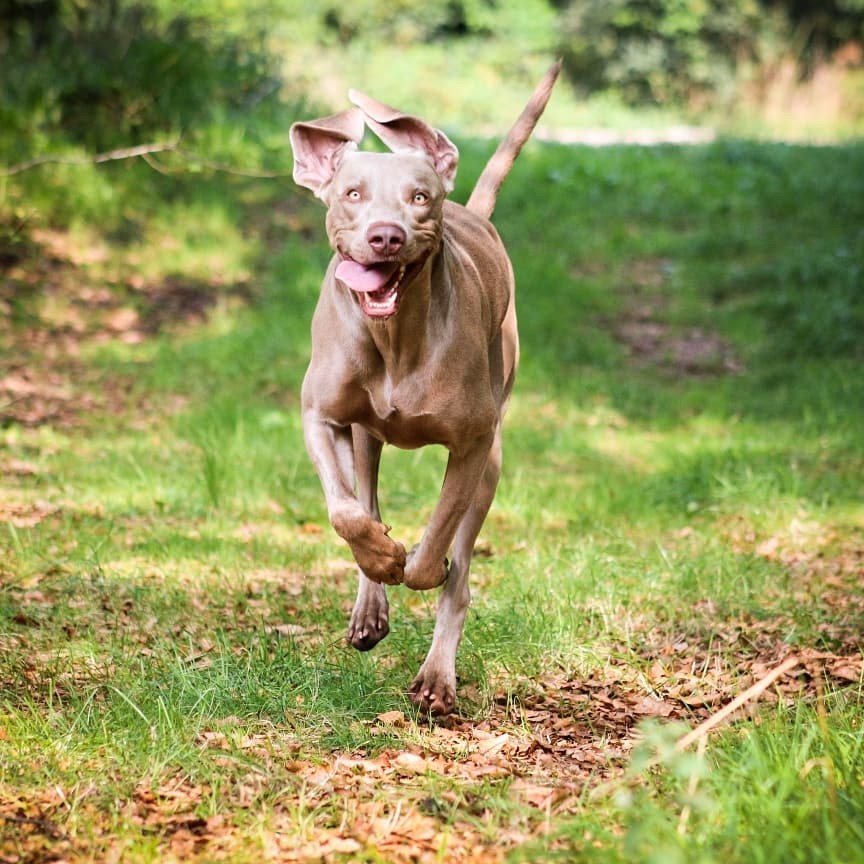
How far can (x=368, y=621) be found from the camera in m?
4.33

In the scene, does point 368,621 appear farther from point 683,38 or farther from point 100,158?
point 683,38

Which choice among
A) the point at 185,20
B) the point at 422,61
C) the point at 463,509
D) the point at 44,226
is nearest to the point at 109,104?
the point at 44,226

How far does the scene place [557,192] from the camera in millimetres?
14266

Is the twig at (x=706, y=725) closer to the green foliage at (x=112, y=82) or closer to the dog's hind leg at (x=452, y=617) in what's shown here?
the dog's hind leg at (x=452, y=617)

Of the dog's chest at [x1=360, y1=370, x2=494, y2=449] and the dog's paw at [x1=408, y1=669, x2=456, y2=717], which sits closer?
the dog's chest at [x1=360, y1=370, x2=494, y2=449]

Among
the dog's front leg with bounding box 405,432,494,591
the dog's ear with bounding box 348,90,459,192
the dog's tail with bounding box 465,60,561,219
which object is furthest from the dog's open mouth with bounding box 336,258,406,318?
the dog's tail with bounding box 465,60,561,219

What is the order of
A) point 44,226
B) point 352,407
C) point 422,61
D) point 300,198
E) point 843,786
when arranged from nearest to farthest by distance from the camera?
point 843,786 → point 352,407 → point 44,226 → point 300,198 → point 422,61

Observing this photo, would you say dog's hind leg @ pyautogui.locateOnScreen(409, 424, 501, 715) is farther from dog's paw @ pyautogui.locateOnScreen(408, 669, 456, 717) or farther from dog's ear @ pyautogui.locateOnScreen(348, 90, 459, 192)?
dog's ear @ pyautogui.locateOnScreen(348, 90, 459, 192)

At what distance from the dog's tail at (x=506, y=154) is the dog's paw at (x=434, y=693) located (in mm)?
2013

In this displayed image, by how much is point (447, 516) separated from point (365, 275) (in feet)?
2.91

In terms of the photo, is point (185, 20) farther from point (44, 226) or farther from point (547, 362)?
point (547, 362)

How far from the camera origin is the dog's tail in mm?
5195

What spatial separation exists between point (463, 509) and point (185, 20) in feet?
43.0

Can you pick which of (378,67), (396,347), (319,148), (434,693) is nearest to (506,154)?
(319,148)
